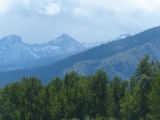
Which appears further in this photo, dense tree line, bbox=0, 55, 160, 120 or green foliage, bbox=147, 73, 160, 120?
dense tree line, bbox=0, 55, 160, 120

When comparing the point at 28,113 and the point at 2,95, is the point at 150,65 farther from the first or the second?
the point at 2,95

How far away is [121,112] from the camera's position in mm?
114875

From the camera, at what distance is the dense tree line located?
102 m

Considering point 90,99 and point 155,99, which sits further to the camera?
point 90,99

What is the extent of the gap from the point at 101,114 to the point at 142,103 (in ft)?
→ 49.2

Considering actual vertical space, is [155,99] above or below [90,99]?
below

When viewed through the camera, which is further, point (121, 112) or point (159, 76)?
point (121, 112)

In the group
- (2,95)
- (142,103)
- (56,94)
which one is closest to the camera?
(142,103)

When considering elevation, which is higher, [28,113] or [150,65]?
[150,65]

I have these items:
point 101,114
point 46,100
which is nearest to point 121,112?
point 101,114

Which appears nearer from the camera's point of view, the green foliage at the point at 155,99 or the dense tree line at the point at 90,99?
the green foliage at the point at 155,99

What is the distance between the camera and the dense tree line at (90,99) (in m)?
102

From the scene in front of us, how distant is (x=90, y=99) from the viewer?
112 meters

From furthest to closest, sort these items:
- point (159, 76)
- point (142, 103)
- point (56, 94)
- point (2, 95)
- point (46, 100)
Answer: point (2, 95), point (56, 94), point (46, 100), point (142, 103), point (159, 76)
